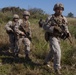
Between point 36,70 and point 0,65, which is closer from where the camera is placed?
point 36,70

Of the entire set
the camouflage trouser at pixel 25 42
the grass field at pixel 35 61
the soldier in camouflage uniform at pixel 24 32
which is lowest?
the grass field at pixel 35 61

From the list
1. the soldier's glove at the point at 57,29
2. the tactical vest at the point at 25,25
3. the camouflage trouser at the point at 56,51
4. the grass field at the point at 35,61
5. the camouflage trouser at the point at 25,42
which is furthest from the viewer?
the tactical vest at the point at 25,25

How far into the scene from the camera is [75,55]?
9852mm

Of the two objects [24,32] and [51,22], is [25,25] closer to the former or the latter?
[24,32]

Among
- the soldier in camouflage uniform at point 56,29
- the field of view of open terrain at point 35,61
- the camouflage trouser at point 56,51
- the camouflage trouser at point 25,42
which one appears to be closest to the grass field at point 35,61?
the field of view of open terrain at point 35,61

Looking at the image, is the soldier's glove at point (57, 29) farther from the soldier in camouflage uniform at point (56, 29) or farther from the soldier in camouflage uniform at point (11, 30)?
the soldier in camouflage uniform at point (11, 30)

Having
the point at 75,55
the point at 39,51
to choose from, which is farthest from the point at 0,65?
the point at 75,55

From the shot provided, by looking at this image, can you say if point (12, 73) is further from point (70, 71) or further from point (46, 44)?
point (46, 44)

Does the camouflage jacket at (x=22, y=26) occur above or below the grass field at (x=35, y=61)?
above

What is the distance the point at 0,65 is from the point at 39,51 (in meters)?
1.87

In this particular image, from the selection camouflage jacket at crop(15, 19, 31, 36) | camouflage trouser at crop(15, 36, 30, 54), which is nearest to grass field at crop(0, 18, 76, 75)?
camouflage trouser at crop(15, 36, 30, 54)

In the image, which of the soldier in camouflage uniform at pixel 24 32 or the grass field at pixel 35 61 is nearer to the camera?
the grass field at pixel 35 61

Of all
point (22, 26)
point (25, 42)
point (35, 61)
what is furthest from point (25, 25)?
point (35, 61)

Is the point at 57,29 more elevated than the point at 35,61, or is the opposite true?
the point at 57,29
